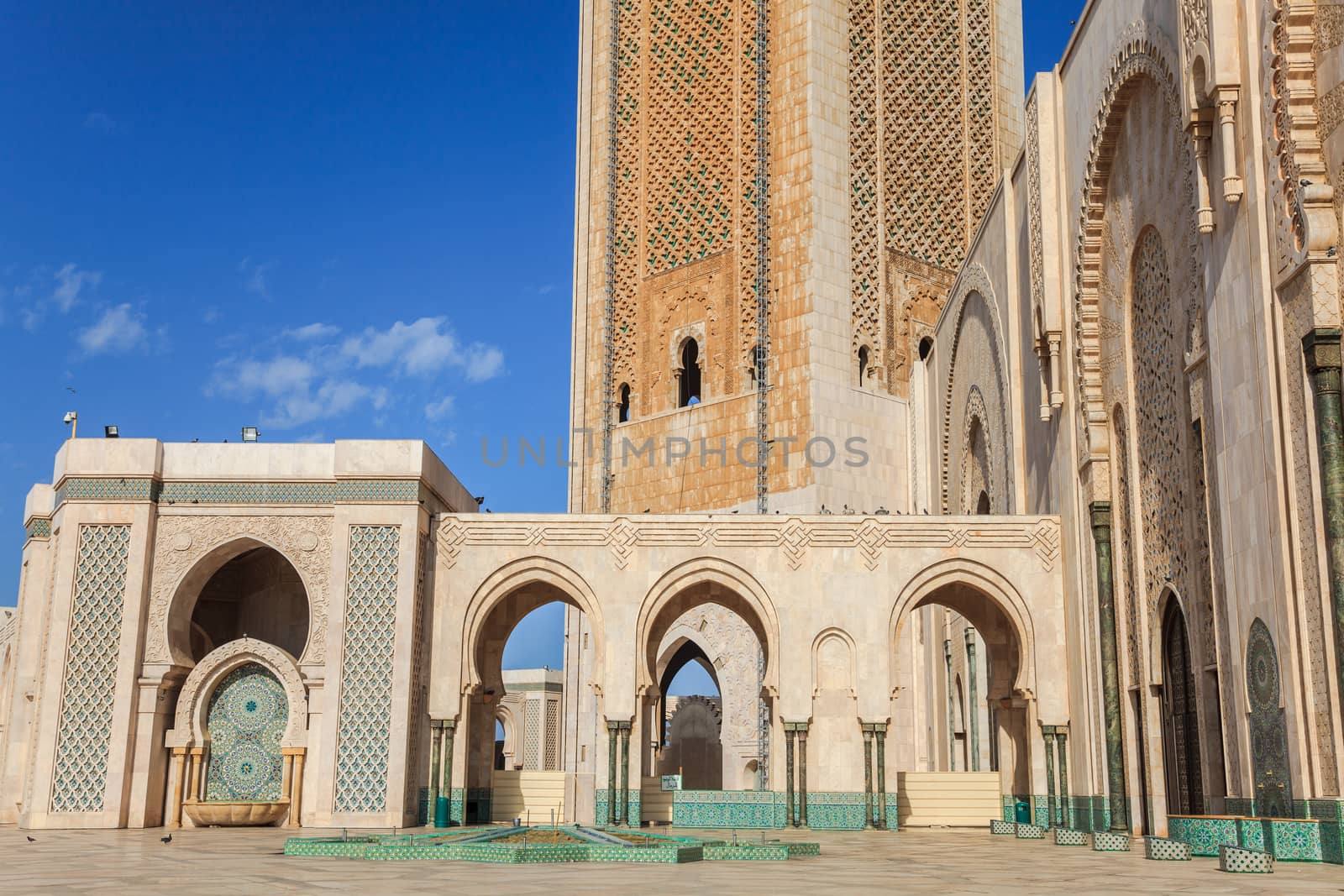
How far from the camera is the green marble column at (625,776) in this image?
13.8 m

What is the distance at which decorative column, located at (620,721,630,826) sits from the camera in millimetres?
13820

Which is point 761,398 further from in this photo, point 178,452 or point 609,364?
point 178,452

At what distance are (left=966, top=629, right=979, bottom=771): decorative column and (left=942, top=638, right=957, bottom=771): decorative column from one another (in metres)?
0.94

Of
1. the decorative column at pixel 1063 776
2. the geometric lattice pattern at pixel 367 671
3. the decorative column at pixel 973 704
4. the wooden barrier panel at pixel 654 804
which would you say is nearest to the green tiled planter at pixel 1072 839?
the decorative column at pixel 1063 776

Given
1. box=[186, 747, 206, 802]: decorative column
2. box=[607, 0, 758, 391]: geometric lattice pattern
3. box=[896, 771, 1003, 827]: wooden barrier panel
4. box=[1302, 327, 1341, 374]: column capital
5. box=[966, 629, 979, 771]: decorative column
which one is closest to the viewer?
box=[1302, 327, 1341, 374]: column capital

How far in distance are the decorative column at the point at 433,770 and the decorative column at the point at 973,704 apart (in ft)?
22.3

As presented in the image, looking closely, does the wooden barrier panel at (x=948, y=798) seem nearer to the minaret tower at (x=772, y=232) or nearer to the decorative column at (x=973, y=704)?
the decorative column at (x=973, y=704)

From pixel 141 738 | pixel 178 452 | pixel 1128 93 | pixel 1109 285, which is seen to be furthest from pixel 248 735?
pixel 1128 93

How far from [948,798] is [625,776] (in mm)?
3442

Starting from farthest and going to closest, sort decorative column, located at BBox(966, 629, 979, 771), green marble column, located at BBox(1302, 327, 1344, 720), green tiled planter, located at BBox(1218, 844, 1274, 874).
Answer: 1. decorative column, located at BBox(966, 629, 979, 771)
2. green marble column, located at BBox(1302, 327, 1344, 720)
3. green tiled planter, located at BBox(1218, 844, 1274, 874)

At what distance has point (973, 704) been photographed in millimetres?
17031

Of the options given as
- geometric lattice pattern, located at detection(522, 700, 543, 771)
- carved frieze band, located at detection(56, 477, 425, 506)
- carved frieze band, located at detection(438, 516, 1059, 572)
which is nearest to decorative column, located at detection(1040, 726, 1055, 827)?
carved frieze band, located at detection(438, 516, 1059, 572)

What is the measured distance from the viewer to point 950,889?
6.07 meters

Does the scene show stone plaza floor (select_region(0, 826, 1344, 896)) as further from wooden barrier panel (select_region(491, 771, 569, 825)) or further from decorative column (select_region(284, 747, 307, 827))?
wooden barrier panel (select_region(491, 771, 569, 825))
